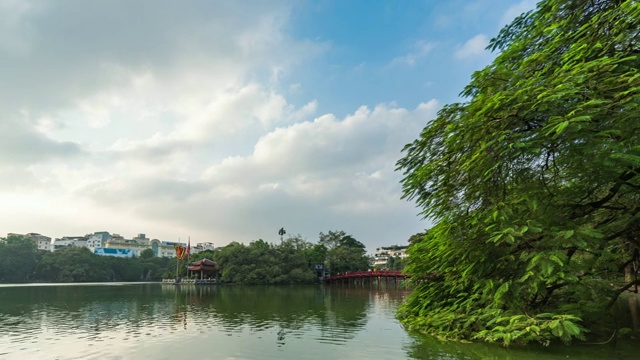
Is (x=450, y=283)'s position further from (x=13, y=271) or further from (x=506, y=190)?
(x=13, y=271)

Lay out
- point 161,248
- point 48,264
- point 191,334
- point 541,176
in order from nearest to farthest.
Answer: point 541,176 → point 191,334 → point 48,264 → point 161,248

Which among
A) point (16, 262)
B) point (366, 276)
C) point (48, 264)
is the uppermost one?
point (16, 262)

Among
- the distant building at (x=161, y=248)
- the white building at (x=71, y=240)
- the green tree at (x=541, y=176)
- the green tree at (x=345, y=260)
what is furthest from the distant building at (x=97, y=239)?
the green tree at (x=541, y=176)

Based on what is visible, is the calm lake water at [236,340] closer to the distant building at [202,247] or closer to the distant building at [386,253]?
the distant building at [386,253]

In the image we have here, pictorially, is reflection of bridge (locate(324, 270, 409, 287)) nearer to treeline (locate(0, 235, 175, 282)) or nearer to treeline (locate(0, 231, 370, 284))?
treeline (locate(0, 231, 370, 284))

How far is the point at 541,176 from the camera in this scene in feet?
31.5

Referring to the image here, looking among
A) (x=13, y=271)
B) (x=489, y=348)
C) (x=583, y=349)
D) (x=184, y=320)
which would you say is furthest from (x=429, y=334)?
(x=13, y=271)

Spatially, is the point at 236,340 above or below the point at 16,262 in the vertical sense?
below

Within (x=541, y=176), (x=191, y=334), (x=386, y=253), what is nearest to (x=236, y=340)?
(x=191, y=334)

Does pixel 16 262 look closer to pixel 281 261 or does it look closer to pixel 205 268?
pixel 205 268

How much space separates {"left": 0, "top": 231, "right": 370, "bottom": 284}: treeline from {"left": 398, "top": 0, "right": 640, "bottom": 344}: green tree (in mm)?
53424

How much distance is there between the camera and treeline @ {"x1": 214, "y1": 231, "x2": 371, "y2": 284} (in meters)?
62.5

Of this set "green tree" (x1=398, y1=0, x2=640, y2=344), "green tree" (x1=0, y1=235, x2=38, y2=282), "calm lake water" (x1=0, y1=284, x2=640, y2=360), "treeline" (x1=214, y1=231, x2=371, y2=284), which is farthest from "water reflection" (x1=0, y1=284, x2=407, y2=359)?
"green tree" (x1=0, y1=235, x2=38, y2=282)

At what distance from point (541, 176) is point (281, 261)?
59.3 m
